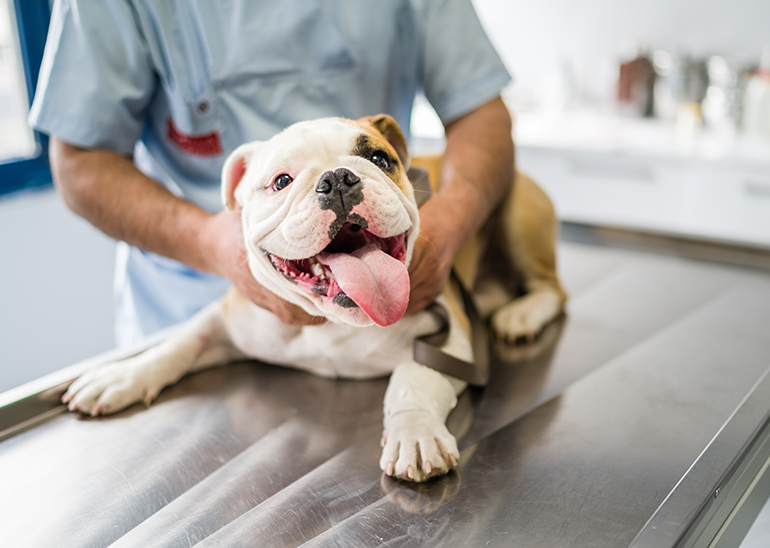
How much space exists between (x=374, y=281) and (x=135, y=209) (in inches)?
21.7

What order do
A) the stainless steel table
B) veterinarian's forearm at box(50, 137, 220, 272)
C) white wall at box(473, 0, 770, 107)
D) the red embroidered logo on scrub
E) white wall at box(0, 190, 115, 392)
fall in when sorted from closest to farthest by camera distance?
the stainless steel table < veterinarian's forearm at box(50, 137, 220, 272) < the red embroidered logo on scrub < white wall at box(0, 190, 115, 392) < white wall at box(473, 0, 770, 107)

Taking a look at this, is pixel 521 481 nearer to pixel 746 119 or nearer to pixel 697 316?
pixel 697 316

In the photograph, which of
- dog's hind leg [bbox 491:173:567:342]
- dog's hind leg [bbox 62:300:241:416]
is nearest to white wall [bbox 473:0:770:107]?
dog's hind leg [bbox 491:173:567:342]

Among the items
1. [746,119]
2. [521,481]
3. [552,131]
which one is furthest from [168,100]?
[746,119]

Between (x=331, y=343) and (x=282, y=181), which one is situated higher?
(x=282, y=181)

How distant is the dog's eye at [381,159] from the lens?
882 mm

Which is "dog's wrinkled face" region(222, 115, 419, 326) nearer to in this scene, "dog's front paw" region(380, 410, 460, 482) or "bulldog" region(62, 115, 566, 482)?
"bulldog" region(62, 115, 566, 482)

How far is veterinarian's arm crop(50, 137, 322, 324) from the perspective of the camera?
105cm

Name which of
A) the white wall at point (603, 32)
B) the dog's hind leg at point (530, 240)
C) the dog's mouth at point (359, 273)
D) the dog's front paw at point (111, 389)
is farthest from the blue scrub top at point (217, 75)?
the white wall at point (603, 32)

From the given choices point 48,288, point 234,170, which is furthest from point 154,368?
point 48,288

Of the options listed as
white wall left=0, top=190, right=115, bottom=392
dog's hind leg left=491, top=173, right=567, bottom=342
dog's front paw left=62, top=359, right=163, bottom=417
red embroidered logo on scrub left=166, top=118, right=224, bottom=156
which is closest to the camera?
dog's front paw left=62, top=359, right=163, bottom=417

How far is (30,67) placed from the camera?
2.53 metres

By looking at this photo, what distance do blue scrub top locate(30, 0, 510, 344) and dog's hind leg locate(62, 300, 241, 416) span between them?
25 centimetres

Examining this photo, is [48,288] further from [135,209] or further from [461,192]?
[461,192]
